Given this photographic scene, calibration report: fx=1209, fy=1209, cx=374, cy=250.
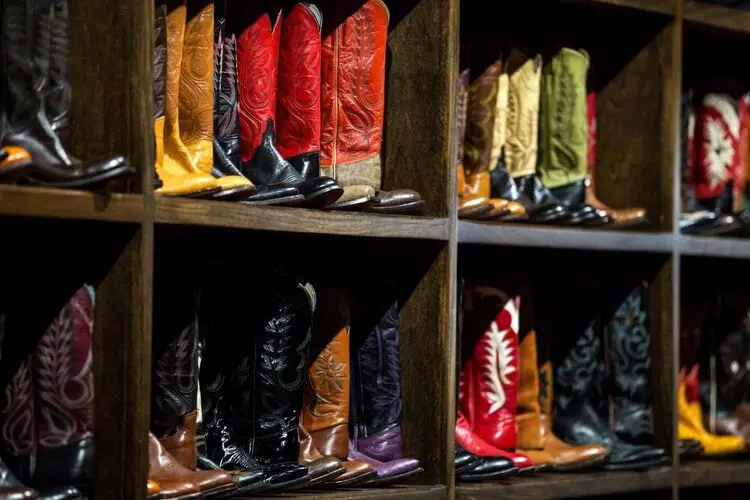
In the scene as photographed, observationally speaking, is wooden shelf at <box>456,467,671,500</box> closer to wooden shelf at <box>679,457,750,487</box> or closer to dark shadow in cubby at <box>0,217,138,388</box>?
wooden shelf at <box>679,457,750,487</box>

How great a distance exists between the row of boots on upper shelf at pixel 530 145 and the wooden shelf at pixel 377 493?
2.04 ft

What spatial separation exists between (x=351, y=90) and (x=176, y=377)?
0.76 meters

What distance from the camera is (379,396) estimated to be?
2.73 m

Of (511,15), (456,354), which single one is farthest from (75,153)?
(511,15)

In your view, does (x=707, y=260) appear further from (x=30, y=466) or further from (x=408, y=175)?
(x=30, y=466)

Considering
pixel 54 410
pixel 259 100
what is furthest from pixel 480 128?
pixel 54 410

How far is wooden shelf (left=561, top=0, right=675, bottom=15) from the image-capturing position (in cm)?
296

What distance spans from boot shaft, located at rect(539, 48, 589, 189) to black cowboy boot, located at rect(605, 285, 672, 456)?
0.37 m

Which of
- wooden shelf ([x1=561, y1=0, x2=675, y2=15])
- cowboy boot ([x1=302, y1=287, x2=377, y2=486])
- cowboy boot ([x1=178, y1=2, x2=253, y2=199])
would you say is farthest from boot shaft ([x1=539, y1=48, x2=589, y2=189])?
cowboy boot ([x1=178, y1=2, x2=253, y2=199])

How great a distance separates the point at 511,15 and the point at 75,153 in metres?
1.38

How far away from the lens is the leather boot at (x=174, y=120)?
2314mm

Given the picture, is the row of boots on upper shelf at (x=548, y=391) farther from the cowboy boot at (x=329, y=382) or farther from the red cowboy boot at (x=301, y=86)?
the red cowboy boot at (x=301, y=86)

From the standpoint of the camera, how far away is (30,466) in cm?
219

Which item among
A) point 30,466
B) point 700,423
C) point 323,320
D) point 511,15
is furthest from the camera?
point 700,423
